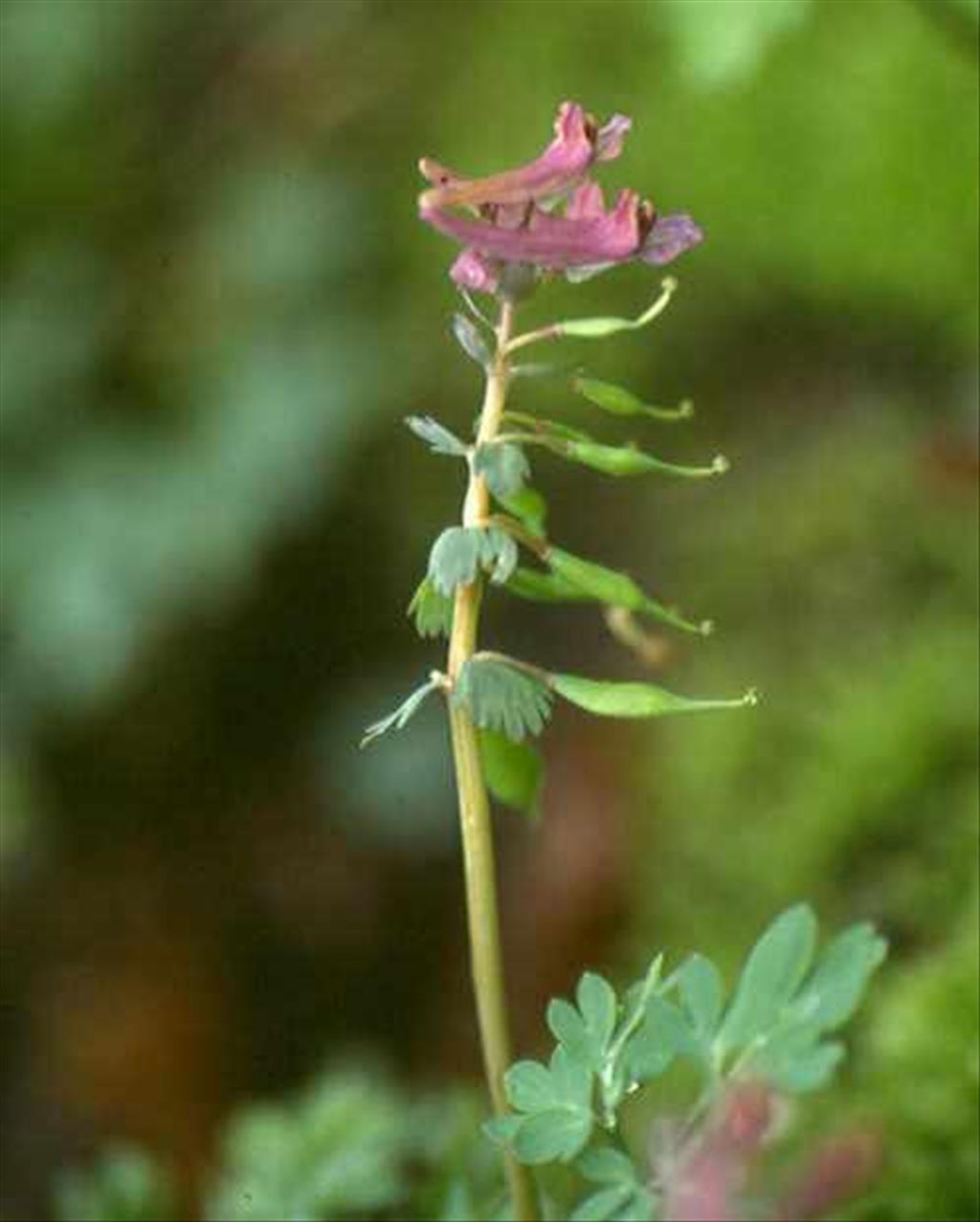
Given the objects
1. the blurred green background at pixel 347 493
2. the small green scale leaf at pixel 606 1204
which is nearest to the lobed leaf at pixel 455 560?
the small green scale leaf at pixel 606 1204

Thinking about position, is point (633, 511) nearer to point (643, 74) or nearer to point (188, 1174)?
point (643, 74)

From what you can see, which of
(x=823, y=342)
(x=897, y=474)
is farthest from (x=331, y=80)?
(x=897, y=474)

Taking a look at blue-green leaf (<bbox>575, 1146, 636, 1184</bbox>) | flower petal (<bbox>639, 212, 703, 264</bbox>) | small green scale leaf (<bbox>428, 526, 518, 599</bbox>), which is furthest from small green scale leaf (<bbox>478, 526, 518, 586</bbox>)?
blue-green leaf (<bbox>575, 1146, 636, 1184</bbox>)

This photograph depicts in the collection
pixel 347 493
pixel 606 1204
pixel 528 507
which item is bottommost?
pixel 606 1204

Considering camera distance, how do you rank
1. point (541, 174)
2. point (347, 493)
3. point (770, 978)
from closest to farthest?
1. point (541, 174)
2. point (770, 978)
3. point (347, 493)

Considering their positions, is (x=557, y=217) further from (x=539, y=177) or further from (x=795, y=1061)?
(x=795, y=1061)

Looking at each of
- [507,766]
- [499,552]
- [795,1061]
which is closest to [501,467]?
[499,552]
